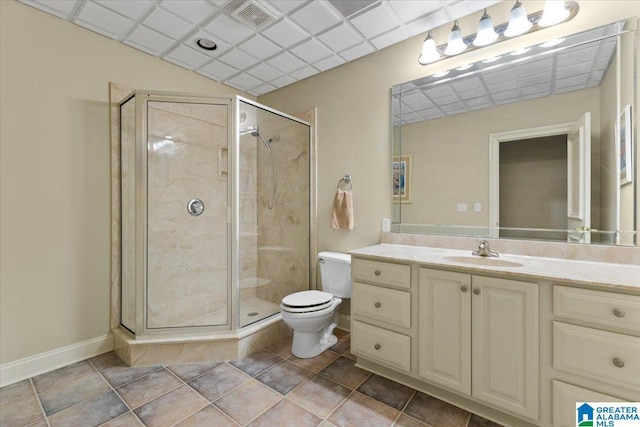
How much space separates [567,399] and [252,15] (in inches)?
109

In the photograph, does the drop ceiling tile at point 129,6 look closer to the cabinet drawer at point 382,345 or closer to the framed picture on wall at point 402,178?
the framed picture on wall at point 402,178

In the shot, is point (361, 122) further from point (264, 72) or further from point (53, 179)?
point (53, 179)

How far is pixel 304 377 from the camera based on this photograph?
1.89 m

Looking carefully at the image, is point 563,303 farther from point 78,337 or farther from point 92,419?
point 78,337

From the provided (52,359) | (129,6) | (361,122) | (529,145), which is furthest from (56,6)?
(529,145)

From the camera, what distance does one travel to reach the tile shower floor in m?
1.50

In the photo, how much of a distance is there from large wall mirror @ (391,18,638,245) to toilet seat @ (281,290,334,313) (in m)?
0.84

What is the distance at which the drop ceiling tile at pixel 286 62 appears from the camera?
2.51 metres

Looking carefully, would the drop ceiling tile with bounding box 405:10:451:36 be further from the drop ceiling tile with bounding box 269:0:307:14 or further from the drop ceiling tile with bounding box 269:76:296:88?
the drop ceiling tile with bounding box 269:76:296:88

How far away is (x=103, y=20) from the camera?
A: 2.03 meters

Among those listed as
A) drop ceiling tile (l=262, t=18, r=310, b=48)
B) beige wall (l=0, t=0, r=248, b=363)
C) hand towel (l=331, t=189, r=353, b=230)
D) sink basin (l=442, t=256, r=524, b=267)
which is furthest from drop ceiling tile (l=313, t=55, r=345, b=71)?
sink basin (l=442, t=256, r=524, b=267)

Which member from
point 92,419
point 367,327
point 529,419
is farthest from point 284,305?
point 529,419

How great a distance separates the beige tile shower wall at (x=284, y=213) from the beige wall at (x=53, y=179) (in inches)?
48.3

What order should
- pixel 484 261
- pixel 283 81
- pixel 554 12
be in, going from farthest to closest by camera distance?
1. pixel 283 81
2. pixel 484 261
3. pixel 554 12
